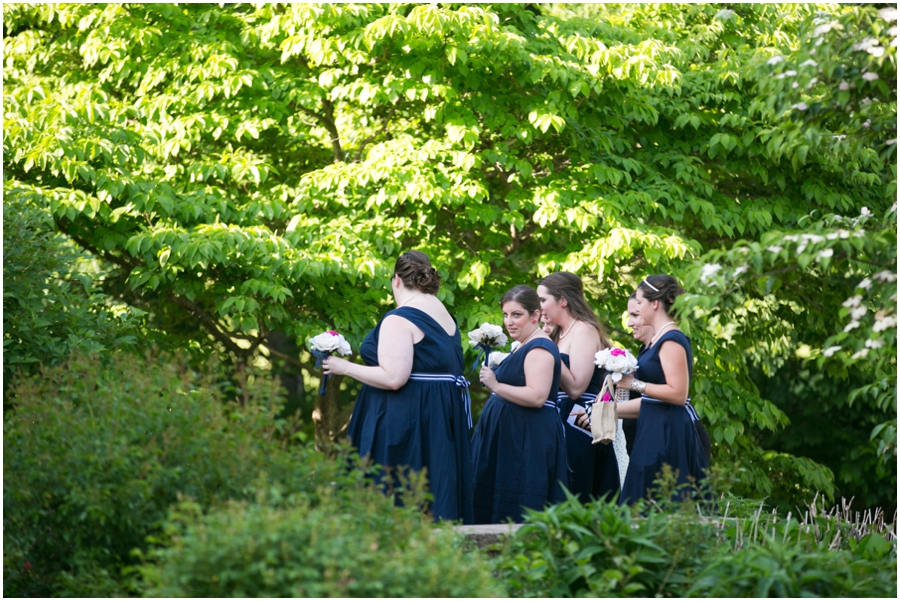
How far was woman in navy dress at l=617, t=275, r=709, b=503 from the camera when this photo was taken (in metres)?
4.94

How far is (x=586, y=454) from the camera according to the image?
18.4 ft

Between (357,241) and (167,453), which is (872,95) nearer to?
(167,453)

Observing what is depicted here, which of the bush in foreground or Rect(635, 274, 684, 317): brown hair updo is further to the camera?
Rect(635, 274, 684, 317): brown hair updo

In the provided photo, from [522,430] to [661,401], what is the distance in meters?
0.79

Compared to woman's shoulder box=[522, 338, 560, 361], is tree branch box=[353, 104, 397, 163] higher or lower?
higher

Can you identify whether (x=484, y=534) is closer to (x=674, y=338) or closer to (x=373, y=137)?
(x=674, y=338)

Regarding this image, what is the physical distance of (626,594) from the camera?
11.8 feet

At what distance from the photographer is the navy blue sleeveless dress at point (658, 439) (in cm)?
499

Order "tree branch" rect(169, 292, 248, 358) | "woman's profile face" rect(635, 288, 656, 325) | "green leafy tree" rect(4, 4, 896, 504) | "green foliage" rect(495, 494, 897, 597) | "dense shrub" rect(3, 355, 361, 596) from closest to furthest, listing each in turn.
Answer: "dense shrub" rect(3, 355, 361, 596), "green foliage" rect(495, 494, 897, 597), "woman's profile face" rect(635, 288, 656, 325), "green leafy tree" rect(4, 4, 896, 504), "tree branch" rect(169, 292, 248, 358)

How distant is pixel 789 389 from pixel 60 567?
11.0 m

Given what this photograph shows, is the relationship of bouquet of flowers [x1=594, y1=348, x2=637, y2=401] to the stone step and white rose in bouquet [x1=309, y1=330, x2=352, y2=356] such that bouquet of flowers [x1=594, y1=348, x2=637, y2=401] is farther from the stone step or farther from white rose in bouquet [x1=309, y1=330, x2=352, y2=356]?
white rose in bouquet [x1=309, y1=330, x2=352, y2=356]

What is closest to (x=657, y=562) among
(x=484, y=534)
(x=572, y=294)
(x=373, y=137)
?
(x=484, y=534)

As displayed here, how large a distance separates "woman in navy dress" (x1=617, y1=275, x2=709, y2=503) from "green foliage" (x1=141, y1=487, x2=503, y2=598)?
2082mm

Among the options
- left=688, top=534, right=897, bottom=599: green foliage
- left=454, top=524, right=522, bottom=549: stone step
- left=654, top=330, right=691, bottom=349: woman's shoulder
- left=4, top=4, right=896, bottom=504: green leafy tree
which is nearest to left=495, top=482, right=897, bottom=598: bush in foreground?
left=688, top=534, right=897, bottom=599: green foliage
